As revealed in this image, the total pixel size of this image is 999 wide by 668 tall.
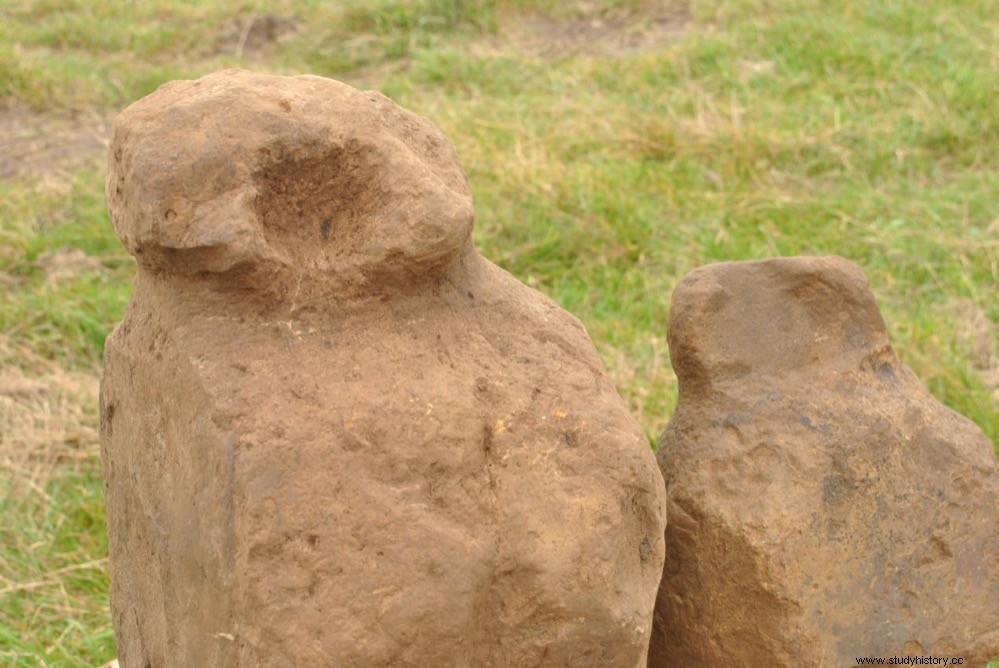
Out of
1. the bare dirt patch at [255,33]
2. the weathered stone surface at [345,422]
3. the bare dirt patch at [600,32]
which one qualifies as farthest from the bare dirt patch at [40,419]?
the bare dirt patch at [600,32]

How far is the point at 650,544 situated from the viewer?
187 cm

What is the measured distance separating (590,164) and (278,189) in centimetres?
327

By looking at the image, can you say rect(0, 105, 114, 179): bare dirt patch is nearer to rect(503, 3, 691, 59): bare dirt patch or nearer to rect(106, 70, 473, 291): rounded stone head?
rect(503, 3, 691, 59): bare dirt patch

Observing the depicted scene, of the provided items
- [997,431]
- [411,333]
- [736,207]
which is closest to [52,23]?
[736,207]

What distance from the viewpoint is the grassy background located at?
11.9ft

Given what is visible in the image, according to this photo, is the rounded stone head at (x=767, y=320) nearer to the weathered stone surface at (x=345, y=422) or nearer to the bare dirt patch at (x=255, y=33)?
the weathered stone surface at (x=345, y=422)

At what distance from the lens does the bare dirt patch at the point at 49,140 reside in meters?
5.43

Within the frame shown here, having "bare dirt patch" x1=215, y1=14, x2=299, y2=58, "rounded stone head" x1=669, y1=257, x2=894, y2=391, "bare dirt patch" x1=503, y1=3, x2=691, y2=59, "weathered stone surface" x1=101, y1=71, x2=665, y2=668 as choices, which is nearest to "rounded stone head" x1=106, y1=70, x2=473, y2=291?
"weathered stone surface" x1=101, y1=71, x2=665, y2=668

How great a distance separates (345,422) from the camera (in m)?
1.68

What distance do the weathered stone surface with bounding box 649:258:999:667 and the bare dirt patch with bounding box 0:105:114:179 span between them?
152 inches

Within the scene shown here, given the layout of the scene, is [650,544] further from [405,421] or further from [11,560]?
[11,560]

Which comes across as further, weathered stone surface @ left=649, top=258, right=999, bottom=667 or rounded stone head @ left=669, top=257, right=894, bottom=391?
rounded stone head @ left=669, top=257, right=894, bottom=391

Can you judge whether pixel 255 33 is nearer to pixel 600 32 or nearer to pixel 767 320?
pixel 600 32

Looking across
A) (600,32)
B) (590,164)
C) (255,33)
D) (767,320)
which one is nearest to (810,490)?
(767,320)
